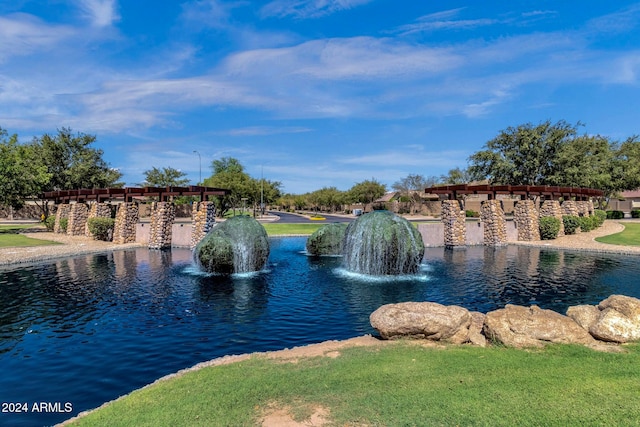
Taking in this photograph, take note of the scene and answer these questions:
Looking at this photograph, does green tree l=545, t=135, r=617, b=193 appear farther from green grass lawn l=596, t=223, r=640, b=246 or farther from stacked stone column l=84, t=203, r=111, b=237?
stacked stone column l=84, t=203, r=111, b=237

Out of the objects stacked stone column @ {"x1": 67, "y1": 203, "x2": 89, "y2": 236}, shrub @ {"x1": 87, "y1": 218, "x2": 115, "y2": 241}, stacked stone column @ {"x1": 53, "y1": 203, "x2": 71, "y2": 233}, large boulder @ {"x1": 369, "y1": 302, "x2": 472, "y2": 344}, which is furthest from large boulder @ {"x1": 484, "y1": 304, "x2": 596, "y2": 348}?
stacked stone column @ {"x1": 53, "y1": 203, "x2": 71, "y2": 233}

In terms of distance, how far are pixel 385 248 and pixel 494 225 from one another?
17.7 metres

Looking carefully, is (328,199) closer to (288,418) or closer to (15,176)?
(15,176)

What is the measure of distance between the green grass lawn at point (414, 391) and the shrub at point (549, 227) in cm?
3101

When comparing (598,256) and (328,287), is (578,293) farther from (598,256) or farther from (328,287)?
(598,256)

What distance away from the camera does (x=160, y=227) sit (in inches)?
1235

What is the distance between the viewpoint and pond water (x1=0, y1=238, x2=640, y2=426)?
343 inches

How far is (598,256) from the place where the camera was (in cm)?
2700

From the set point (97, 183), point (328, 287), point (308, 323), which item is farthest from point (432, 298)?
point (97, 183)

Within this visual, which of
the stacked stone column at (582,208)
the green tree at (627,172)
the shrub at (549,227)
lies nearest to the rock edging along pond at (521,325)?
the shrub at (549,227)

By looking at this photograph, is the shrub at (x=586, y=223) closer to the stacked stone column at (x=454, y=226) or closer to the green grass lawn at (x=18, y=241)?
the stacked stone column at (x=454, y=226)

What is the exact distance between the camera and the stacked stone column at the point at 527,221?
35281 millimetres

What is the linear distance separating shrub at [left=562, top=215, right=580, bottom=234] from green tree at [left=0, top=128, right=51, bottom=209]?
180 ft

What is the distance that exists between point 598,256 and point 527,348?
24368 millimetres
